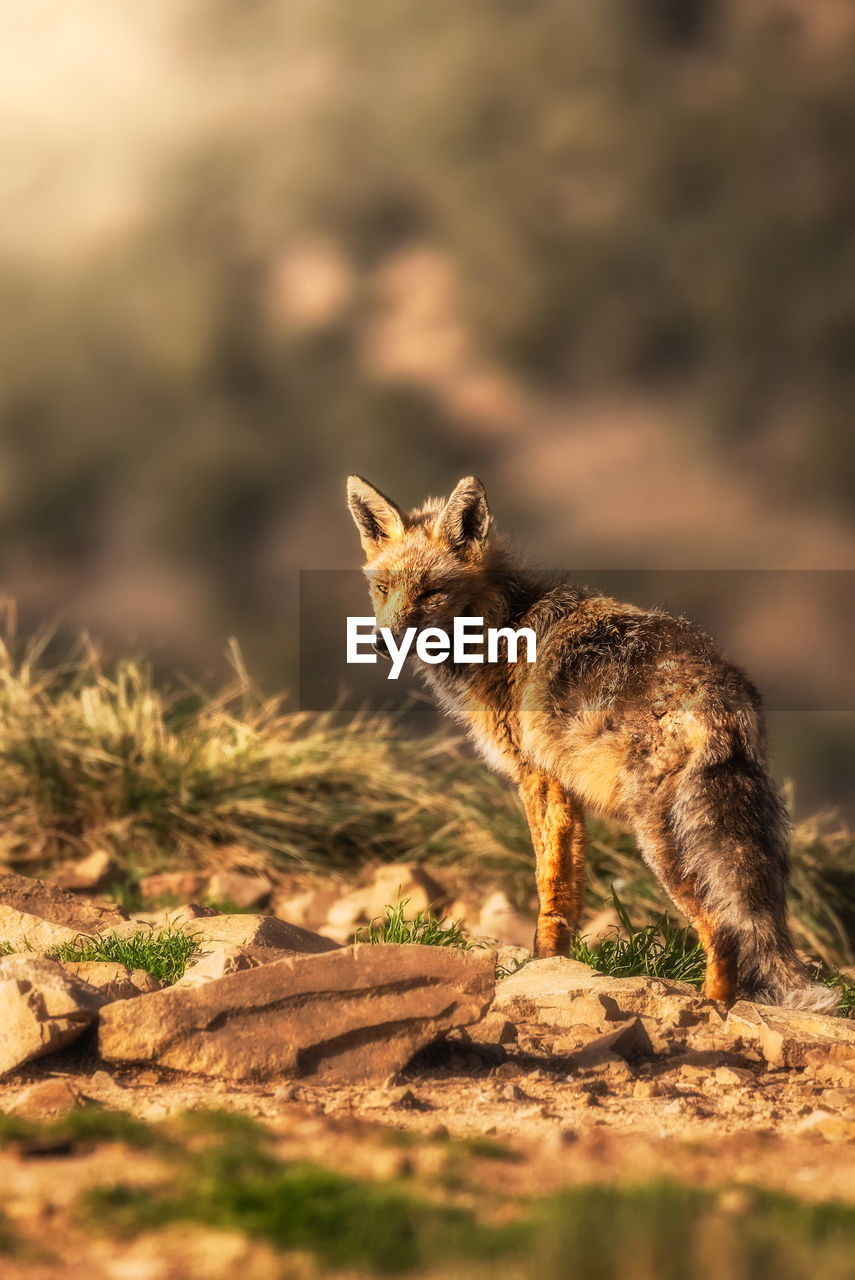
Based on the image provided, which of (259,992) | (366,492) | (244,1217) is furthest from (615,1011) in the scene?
(366,492)

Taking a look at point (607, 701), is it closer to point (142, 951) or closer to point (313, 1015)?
point (313, 1015)

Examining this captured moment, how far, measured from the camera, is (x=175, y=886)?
6.28 meters

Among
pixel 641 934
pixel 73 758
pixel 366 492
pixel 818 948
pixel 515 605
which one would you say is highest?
pixel 366 492

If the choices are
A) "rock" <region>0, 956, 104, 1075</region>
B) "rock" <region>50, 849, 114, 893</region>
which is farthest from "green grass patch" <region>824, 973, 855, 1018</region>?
"rock" <region>50, 849, 114, 893</region>

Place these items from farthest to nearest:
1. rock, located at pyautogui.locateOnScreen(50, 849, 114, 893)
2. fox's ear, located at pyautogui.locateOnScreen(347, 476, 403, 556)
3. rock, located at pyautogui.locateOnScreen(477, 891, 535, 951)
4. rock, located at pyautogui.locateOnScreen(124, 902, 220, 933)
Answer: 1. rock, located at pyautogui.locateOnScreen(50, 849, 114, 893)
2. rock, located at pyautogui.locateOnScreen(477, 891, 535, 951)
3. fox's ear, located at pyautogui.locateOnScreen(347, 476, 403, 556)
4. rock, located at pyautogui.locateOnScreen(124, 902, 220, 933)

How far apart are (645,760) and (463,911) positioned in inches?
101

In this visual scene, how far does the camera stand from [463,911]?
20.5 ft

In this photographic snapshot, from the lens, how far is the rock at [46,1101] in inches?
105

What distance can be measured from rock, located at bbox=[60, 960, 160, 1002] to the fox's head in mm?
1603

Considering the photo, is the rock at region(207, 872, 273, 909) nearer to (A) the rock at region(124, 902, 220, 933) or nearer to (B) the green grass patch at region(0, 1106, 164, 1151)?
(A) the rock at region(124, 902, 220, 933)

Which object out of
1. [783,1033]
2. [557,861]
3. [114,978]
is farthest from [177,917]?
[783,1033]

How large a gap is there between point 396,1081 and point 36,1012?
3.07ft

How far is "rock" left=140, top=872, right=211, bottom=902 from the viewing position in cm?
620

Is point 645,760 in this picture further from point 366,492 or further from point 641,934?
point 366,492
